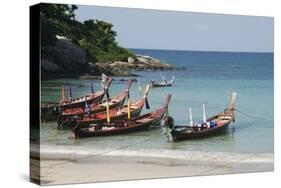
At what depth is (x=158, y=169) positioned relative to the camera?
29.5 ft

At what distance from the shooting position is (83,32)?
28.8 ft

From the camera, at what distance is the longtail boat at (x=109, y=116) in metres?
8.64

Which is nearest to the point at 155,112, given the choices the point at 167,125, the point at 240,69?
the point at 167,125

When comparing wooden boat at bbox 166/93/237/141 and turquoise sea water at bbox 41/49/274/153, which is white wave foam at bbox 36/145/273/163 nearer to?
turquoise sea water at bbox 41/49/274/153

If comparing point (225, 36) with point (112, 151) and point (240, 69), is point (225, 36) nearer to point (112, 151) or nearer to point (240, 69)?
point (240, 69)

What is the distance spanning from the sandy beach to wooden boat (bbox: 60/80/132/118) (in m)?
0.47

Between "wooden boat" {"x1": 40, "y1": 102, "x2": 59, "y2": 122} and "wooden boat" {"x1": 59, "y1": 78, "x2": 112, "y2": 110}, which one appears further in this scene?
"wooden boat" {"x1": 59, "y1": 78, "x2": 112, "y2": 110}

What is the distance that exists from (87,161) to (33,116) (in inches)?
31.3

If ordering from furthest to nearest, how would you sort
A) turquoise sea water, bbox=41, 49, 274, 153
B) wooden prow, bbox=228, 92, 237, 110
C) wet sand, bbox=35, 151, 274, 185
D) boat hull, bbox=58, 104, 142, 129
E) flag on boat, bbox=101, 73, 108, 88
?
wooden prow, bbox=228, 92, 237, 110, turquoise sea water, bbox=41, 49, 274, 153, flag on boat, bbox=101, 73, 108, 88, boat hull, bbox=58, 104, 142, 129, wet sand, bbox=35, 151, 274, 185

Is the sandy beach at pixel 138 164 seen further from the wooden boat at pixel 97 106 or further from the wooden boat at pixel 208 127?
the wooden boat at pixel 97 106

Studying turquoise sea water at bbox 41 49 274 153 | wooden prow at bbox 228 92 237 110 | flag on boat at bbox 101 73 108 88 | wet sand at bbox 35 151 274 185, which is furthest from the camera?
wooden prow at bbox 228 92 237 110

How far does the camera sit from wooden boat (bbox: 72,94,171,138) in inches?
342

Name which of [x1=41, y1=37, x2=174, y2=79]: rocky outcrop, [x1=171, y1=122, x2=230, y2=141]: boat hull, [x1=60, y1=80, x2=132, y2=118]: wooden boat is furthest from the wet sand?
[x1=41, y1=37, x2=174, y2=79]: rocky outcrop

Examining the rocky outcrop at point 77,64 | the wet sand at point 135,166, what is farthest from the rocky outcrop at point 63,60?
the wet sand at point 135,166
